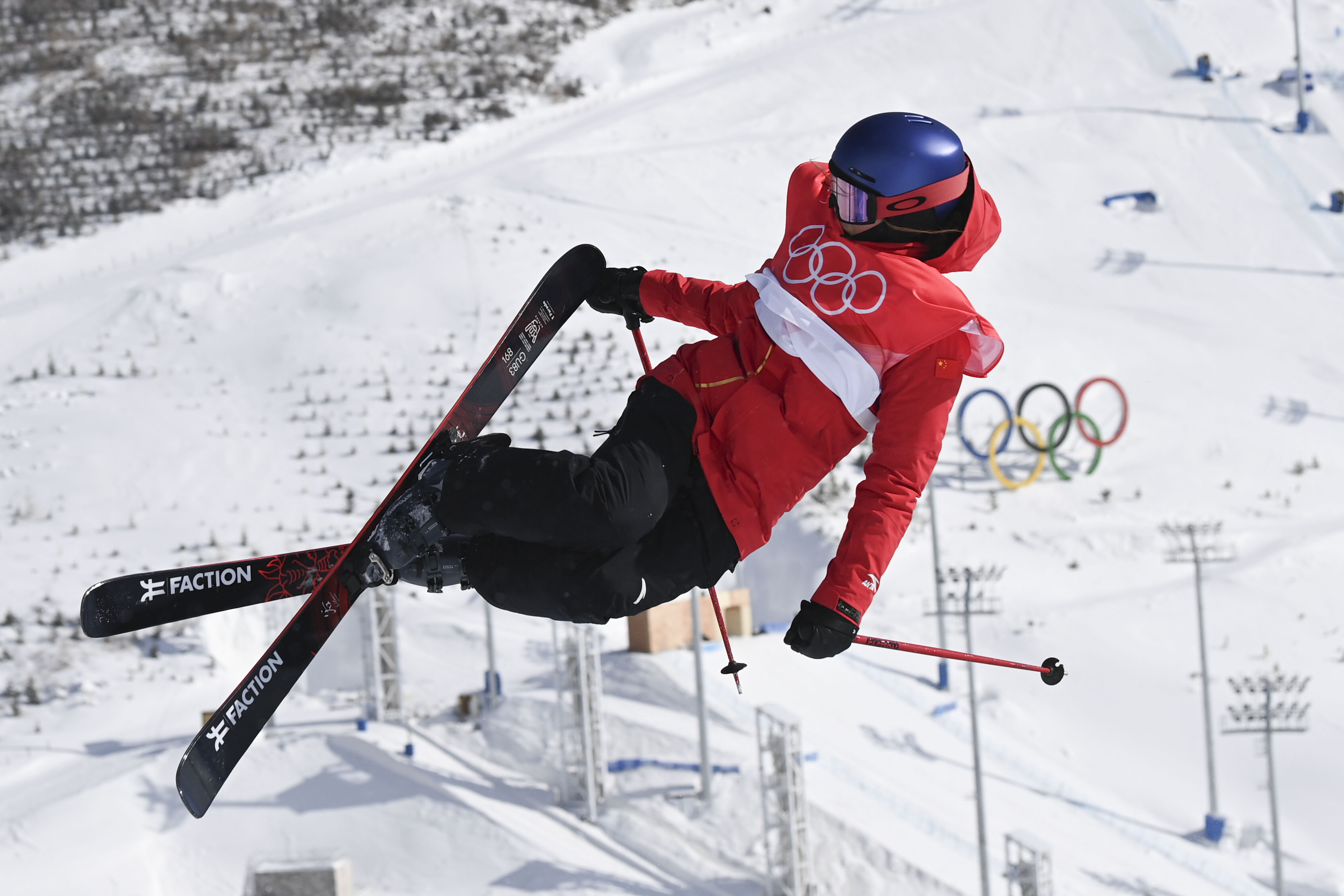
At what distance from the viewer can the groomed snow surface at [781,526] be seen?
14703 mm

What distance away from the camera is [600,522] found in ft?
12.4

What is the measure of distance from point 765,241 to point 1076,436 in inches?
302

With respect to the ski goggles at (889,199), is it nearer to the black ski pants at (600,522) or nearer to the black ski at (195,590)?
the black ski pants at (600,522)

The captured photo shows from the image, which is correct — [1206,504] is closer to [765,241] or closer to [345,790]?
[765,241]

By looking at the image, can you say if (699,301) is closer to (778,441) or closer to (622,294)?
(622,294)

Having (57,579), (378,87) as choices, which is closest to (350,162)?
(378,87)

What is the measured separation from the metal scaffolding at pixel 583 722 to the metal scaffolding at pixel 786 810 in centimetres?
216

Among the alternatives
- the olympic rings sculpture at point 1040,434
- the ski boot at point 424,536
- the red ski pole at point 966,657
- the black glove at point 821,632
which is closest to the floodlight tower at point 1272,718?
the olympic rings sculpture at point 1040,434

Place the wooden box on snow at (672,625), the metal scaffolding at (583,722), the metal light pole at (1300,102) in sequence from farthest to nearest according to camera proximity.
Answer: the metal light pole at (1300,102)
the wooden box on snow at (672,625)
the metal scaffolding at (583,722)

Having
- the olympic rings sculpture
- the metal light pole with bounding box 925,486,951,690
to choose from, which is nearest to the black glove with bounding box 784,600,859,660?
the metal light pole with bounding box 925,486,951,690

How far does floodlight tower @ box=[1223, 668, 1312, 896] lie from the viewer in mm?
14703

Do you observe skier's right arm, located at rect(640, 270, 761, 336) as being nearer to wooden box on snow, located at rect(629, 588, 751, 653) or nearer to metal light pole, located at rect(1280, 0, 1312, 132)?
wooden box on snow, located at rect(629, 588, 751, 653)

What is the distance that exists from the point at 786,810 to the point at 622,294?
9.96 metres

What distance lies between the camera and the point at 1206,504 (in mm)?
21531
